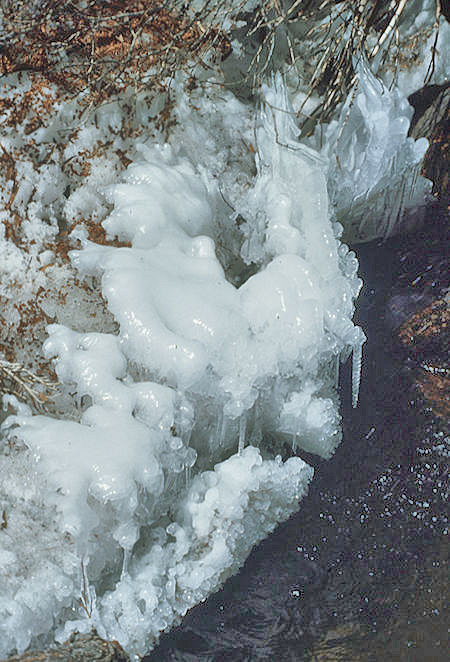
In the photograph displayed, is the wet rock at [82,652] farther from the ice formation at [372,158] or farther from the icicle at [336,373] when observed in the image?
the ice formation at [372,158]

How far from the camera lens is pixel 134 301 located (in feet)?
9.50

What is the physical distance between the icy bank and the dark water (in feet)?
0.34

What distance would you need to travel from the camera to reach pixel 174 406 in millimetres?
2754

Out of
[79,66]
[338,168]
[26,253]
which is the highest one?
[79,66]

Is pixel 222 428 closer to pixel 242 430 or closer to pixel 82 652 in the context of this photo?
pixel 242 430

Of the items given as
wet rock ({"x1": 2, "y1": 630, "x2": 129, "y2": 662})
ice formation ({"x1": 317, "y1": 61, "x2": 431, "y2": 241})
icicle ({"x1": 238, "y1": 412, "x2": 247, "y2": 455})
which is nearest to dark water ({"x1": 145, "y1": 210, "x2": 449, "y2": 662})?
wet rock ({"x1": 2, "y1": 630, "x2": 129, "y2": 662})

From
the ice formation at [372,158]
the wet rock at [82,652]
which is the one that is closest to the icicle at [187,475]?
the wet rock at [82,652]

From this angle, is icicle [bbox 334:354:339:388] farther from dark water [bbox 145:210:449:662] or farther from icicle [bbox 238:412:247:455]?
icicle [bbox 238:412:247:455]

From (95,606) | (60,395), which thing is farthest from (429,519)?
(60,395)

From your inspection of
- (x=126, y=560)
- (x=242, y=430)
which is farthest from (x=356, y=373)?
(x=126, y=560)

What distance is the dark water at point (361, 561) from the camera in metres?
2.37

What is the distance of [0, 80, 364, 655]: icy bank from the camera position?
2.46m

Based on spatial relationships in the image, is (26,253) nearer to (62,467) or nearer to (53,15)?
(62,467)

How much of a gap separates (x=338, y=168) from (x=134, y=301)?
1.49 metres
